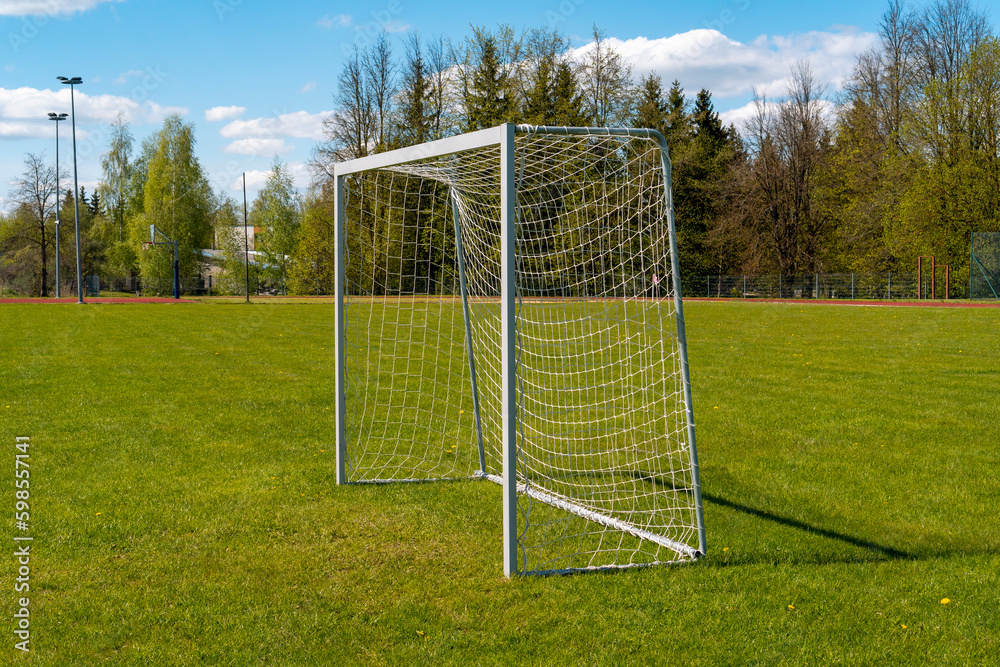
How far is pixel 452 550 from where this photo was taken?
4527mm

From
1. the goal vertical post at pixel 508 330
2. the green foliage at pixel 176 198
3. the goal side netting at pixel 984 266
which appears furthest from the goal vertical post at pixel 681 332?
the green foliage at pixel 176 198

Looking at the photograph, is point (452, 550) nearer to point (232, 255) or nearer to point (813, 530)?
point (813, 530)

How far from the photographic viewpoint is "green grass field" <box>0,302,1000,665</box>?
3.42m

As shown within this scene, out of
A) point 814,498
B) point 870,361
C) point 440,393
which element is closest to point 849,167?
point 870,361

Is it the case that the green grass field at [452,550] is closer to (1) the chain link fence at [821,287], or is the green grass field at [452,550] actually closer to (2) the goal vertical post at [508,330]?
(2) the goal vertical post at [508,330]

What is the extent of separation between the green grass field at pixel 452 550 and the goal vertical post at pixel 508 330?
0.26 metres

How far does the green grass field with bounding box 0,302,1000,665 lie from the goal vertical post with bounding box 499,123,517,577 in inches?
10.1

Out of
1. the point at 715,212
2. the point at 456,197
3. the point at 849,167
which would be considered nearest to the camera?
the point at 456,197

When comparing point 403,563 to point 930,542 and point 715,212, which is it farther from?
point 715,212

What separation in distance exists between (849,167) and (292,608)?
1551 inches

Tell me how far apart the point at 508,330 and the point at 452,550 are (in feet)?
4.51

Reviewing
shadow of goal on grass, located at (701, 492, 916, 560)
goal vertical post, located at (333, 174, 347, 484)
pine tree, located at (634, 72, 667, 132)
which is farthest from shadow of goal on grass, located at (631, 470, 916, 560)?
pine tree, located at (634, 72, 667, 132)

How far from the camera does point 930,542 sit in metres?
4.67

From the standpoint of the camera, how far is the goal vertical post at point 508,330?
3984mm
